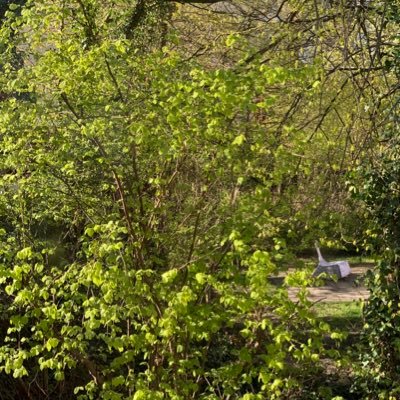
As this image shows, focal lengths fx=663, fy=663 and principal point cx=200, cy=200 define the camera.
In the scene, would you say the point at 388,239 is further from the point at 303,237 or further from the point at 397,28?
the point at 397,28

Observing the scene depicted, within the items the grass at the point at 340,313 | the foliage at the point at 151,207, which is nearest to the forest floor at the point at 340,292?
the grass at the point at 340,313

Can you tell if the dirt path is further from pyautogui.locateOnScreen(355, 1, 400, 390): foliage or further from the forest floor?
pyautogui.locateOnScreen(355, 1, 400, 390): foliage

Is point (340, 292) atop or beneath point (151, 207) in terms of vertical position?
beneath

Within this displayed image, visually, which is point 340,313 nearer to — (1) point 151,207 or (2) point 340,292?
(2) point 340,292

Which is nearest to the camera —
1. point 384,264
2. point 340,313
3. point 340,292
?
point 384,264

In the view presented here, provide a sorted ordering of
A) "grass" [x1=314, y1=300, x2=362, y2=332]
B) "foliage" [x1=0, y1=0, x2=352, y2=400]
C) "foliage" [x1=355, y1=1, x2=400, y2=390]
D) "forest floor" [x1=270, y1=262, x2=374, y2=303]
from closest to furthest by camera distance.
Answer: "foliage" [x1=0, y1=0, x2=352, y2=400] < "foliage" [x1=355, y1=1, x2=400, y2=390] < "grass" [x1=314, y1=300, x2=362, y2=332] < "forest floor" [x1=270, y1=262, x2=374, y2=303]

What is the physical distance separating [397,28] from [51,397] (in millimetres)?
4930

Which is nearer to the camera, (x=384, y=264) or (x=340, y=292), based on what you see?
(x=384, y=264)

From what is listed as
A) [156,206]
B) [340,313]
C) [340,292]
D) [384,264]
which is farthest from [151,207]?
[340,292]

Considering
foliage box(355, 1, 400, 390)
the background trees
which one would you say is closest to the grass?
foliage box(355, 1, 400, 390)

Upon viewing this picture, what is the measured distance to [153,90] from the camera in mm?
4320

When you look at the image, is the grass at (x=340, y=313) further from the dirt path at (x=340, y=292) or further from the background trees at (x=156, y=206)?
the background trees at (x=156, y=206)

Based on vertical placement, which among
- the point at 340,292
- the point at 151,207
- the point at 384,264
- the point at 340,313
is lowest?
the point at 340,292

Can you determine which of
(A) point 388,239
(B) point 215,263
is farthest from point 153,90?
(A) point 388,239
